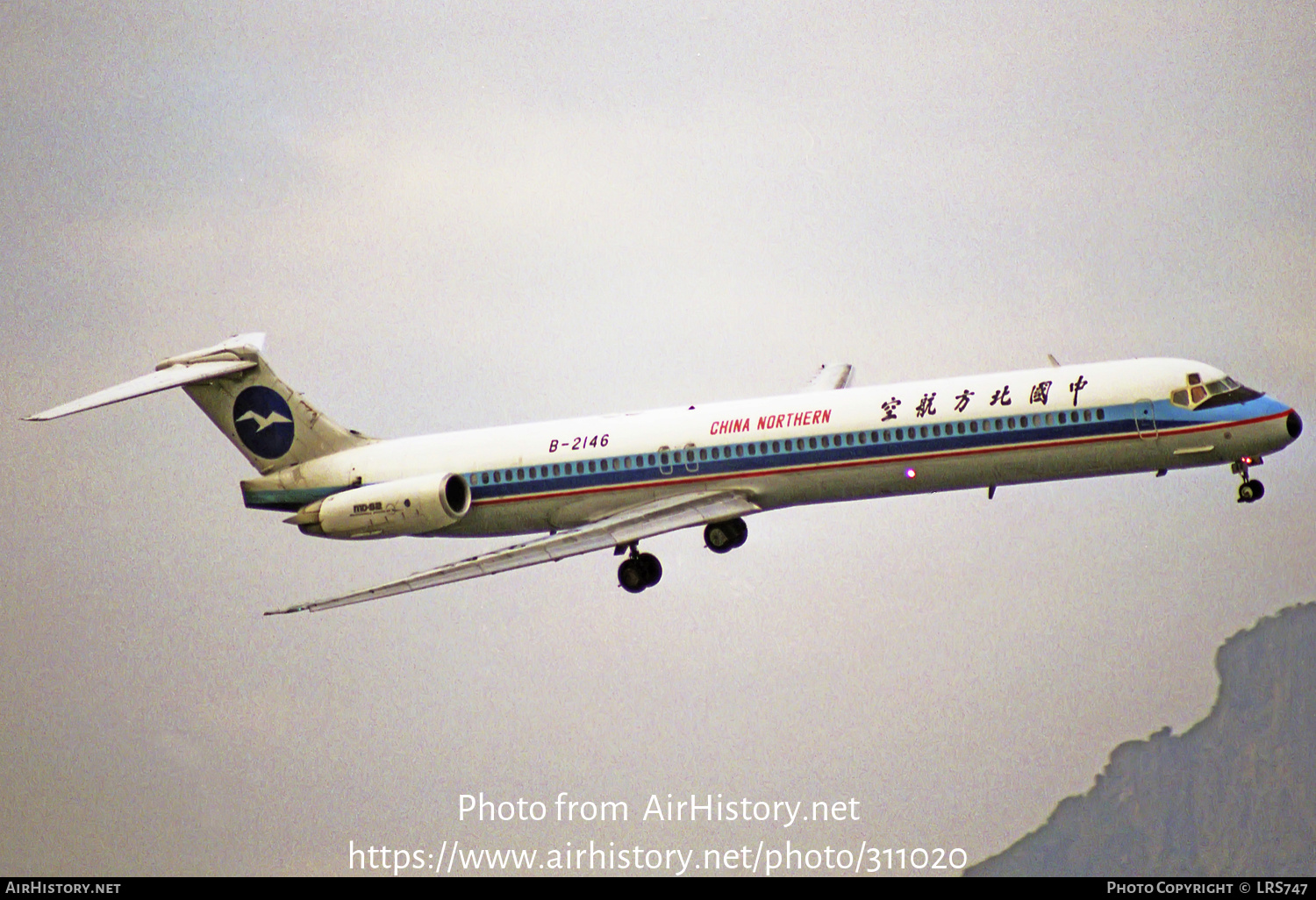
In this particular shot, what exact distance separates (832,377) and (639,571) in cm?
1113

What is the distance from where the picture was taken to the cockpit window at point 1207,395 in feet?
121

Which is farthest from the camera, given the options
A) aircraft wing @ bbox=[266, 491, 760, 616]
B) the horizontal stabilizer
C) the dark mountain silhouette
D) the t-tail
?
the dark mountain silhouette

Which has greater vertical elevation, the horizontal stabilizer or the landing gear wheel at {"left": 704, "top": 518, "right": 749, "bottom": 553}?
the horizontal stabilizer

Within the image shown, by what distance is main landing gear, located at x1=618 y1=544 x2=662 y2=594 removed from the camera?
4100cm

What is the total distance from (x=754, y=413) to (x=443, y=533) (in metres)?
9.54

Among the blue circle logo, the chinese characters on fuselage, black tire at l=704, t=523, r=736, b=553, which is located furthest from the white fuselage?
the blue circle logo

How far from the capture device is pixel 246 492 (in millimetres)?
43812

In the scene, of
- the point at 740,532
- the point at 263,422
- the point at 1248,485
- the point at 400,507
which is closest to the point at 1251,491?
the point at 1248,485

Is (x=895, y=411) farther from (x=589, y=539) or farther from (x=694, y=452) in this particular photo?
(x=589, y=539)

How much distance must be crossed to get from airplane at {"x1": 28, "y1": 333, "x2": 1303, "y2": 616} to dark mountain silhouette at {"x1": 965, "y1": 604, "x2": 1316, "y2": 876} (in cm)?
11779

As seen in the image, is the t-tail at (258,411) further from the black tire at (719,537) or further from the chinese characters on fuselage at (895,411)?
the chinese characters on fuselage at (895,411)

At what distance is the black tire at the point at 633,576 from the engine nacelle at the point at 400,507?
4.64 meters

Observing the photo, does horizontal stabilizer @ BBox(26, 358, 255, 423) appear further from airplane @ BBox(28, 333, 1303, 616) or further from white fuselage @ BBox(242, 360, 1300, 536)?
white fuselage @ BBox(242, 360, 1300, 536)
